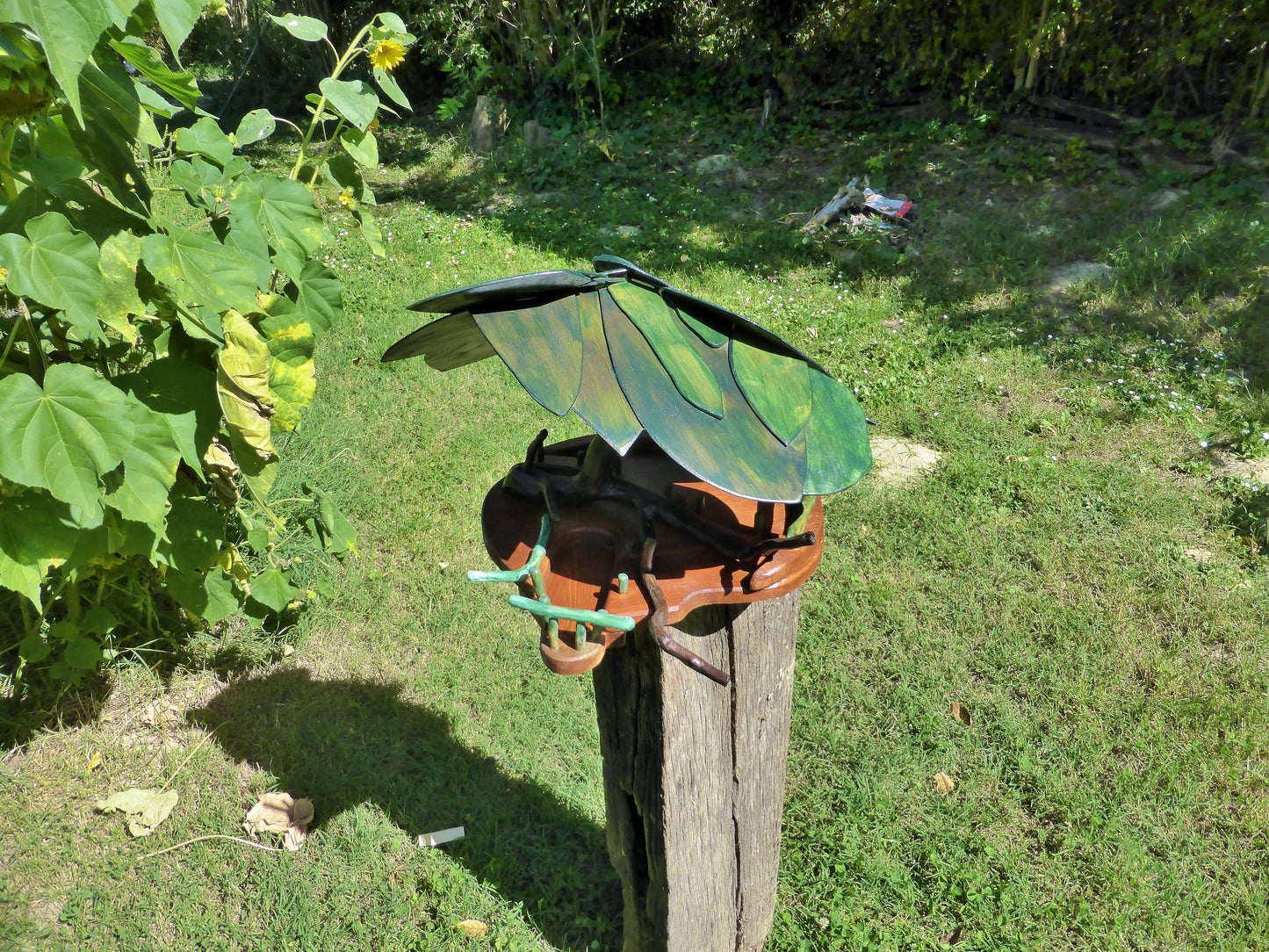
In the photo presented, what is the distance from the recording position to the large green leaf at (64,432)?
153 centimetres

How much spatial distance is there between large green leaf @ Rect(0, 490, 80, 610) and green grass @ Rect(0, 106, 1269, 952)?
1155mm

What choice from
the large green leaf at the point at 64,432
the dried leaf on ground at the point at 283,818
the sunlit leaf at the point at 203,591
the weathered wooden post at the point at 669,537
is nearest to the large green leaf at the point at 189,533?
the sunlit leaf at the point at 203,591

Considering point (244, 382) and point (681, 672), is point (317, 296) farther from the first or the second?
point (681, 672)

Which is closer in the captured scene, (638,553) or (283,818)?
(638,553)

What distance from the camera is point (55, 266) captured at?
1506mm

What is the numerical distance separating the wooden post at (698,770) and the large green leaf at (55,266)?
3.71ft

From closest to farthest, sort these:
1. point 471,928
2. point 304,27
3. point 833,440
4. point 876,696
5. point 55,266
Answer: point 833,440 → point 55,266 → point 304,27 → point 471,928 → point 876,696

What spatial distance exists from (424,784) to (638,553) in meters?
1.67

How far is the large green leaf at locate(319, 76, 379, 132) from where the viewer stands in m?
1.97

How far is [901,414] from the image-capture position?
13.9ft

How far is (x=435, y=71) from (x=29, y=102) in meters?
9.14

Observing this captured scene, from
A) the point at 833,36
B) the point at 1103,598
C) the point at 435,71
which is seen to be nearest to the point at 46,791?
the point at 1103,598

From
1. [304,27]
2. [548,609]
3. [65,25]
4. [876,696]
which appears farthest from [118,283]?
[876,696]

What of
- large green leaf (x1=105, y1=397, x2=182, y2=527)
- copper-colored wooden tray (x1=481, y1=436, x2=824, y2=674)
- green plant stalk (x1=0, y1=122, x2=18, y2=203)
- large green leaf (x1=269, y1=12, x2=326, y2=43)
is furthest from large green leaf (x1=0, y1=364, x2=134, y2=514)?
large green leaf (x1=269, y1=12, x2=326, y2=43)
